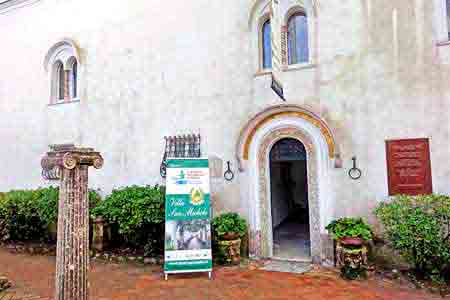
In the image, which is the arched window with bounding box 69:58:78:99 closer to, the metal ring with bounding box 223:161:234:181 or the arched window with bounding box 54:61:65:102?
the arched window with bounding box 54:61:65:102

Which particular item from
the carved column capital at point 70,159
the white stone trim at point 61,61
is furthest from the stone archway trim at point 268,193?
the white stone trim at point 61,61

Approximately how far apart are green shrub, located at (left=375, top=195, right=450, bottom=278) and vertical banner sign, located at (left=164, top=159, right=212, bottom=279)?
343cm

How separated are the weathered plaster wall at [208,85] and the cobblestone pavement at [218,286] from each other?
4.78ft

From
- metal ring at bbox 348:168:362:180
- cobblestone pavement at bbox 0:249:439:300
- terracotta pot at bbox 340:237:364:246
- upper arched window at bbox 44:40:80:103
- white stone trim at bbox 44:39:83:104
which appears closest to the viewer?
cobblestone pavement at bbox 0:249:439:300

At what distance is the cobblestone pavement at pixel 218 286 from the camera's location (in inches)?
226

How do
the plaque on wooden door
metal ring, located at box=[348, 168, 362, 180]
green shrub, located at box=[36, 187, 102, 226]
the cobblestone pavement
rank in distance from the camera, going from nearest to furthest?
the cobblestone pavement
the plaque on wooden door
metal ring, located at box=[348, 168, 362, 180]
green shrub, located at box=[36, 187, 102, 226]

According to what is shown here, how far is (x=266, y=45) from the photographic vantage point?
827 centimetres

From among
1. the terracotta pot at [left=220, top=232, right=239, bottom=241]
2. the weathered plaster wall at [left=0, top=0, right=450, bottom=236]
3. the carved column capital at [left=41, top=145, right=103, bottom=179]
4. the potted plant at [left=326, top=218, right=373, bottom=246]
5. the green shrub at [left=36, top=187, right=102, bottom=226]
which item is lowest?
the terracotta pot at [left=220, top=232, right=239, bottom=241]

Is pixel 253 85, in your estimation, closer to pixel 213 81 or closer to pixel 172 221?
pixel 213 81

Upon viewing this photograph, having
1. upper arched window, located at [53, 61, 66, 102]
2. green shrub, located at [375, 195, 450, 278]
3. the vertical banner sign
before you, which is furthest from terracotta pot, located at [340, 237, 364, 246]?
upper arched window, located at [53, 61, 66, 102]

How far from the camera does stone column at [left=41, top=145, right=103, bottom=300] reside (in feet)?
13.7

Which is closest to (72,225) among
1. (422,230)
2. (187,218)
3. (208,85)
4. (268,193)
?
(187,218)

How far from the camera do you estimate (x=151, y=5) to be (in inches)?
382

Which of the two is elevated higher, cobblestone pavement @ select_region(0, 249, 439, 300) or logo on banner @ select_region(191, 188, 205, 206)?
logo on banner @ select_region(191, 188, 205, 206)
